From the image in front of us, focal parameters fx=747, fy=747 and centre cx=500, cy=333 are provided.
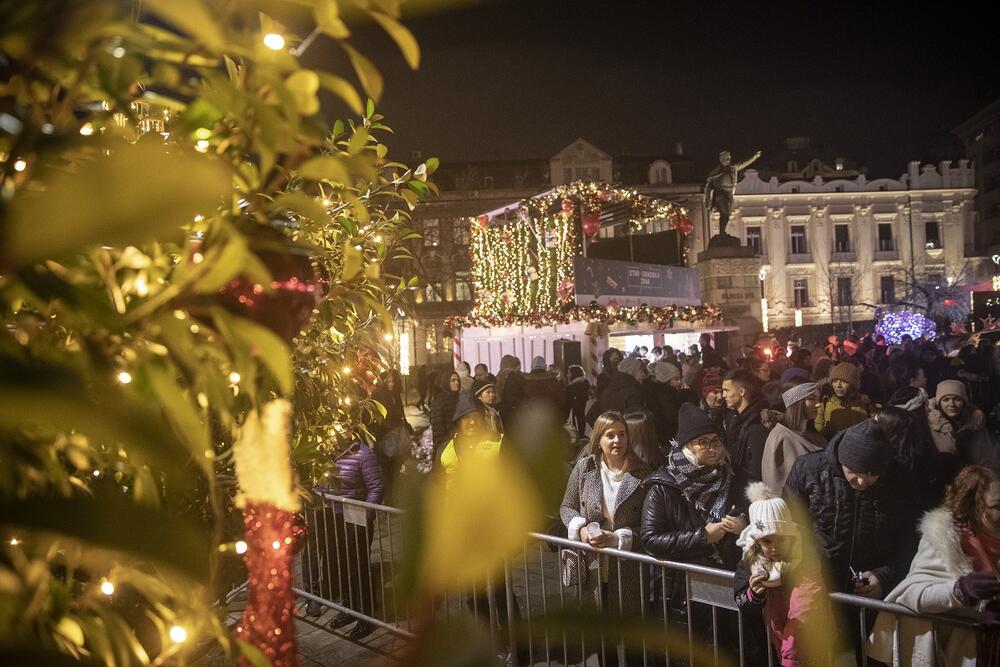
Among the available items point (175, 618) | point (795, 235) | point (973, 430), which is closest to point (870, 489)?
point (973, 430)

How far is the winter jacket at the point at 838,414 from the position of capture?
20.0 feet

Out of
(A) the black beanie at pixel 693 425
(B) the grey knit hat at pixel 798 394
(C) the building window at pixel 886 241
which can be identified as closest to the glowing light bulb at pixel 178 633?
(A) the black beanie at pixel 693 425

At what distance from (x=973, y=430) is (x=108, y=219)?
20.3 feet

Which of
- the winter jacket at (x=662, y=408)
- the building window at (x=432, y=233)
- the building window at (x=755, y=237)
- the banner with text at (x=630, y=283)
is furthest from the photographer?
the building window at (x=755, y=237)

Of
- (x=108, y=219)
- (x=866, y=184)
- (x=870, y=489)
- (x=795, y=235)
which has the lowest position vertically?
(x=870, y=489)

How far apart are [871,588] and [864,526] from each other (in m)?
0.30

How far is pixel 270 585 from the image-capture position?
1.11 m

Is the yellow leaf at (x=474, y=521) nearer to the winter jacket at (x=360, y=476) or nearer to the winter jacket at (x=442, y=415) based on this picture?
the winter jacket at (x=360, y=476)

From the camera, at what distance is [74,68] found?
2.77 feet

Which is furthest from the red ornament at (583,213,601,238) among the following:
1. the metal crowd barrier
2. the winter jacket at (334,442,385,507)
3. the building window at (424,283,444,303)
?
the building window at (424,283,444,303)

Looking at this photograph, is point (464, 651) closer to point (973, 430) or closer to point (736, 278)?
point (973, 430)

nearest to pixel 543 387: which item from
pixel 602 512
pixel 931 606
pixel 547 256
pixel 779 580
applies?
pixel 602 512

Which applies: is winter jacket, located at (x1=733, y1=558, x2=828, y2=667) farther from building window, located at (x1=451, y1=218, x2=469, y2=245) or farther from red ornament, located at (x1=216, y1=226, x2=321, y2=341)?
building window, located at (x1=451, y1=218, x2=469, y2=245)

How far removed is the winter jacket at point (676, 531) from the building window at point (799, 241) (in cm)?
5410
